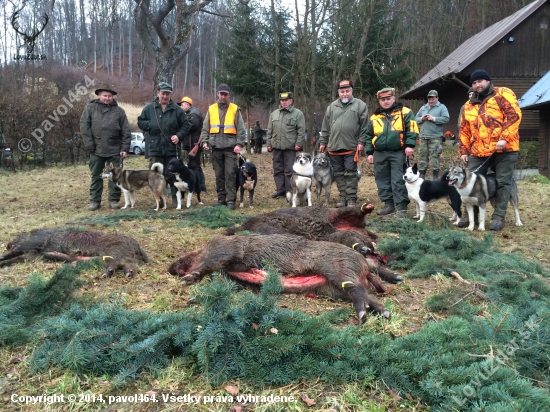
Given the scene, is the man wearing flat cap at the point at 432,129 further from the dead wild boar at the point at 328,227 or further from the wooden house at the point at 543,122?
the wooden house at the point at 543,122

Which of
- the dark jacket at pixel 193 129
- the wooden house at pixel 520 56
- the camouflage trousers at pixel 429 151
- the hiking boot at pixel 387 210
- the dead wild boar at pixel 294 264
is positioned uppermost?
the wooden house at pixel 520 56

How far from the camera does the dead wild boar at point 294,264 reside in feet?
12.0

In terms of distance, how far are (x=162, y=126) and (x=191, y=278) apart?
5681 millimetres

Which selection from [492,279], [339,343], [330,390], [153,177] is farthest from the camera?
[153,177]

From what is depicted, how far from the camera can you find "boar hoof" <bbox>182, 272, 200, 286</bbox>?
12.8 ft

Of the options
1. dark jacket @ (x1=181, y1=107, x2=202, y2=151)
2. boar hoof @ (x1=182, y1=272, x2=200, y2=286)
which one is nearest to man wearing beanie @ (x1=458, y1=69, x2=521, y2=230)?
boar hoof @ (x1=182, y1=272, x2=200, y2=286)

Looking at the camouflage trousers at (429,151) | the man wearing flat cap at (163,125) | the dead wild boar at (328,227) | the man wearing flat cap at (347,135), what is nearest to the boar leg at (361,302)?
the dead wild boar at (328,227)

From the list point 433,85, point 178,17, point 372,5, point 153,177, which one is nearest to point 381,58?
point 372,5

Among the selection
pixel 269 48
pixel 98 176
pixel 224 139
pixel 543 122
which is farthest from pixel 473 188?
pixel 269 48

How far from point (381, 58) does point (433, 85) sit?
18.5ft

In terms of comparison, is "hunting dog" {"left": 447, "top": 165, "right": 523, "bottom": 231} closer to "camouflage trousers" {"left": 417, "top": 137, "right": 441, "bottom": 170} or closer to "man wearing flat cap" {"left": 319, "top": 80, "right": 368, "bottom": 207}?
"man wearing flat cap" {"left": 319, "top": 80, "right": 368, "bottom": 207}

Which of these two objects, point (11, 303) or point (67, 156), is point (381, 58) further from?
point (11, 303)

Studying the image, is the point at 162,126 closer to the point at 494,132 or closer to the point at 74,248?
the point at 74,248

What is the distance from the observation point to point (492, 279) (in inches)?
154
